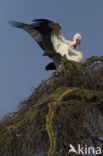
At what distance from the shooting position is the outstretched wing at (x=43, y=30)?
5805 millimetres

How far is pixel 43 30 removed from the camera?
6039 mm

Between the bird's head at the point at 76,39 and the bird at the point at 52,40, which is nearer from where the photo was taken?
the bird at the point at 52,40

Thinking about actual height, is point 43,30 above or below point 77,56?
above

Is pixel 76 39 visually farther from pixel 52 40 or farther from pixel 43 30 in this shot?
pixel 43 30

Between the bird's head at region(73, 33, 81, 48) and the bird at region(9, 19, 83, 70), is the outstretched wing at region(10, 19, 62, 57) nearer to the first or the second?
the bird at region(9, 19, 83, 70)

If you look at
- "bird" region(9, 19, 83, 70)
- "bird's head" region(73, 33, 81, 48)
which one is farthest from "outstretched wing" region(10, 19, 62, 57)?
"bird's head" region(73, 33, 81, 48)

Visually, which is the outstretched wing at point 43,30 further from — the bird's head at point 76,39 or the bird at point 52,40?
the bird's head at point 76,39

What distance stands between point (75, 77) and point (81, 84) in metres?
0.11

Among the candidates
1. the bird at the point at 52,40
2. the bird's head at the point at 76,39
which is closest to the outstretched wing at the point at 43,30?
the bird at the point at 52,40

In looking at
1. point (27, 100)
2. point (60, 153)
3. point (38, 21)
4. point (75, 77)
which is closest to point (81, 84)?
point (75, 77)

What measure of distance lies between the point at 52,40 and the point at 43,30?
39cm

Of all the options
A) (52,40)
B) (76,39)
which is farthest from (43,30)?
(76,39)

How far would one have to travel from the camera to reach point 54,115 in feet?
10.1

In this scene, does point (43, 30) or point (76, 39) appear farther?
point (76, 39)
